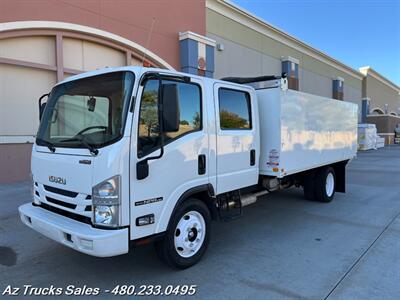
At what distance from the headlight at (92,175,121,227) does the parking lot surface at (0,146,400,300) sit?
87 centimetres

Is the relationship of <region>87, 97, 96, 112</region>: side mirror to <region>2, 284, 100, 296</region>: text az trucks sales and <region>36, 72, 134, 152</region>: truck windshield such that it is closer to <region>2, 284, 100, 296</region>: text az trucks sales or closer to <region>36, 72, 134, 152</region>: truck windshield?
<region>36, 72, 134, 152</region>: truck windshield

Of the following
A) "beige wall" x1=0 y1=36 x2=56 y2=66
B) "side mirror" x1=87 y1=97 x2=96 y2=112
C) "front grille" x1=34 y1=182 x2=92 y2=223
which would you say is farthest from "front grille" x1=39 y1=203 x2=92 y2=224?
"beige wall" x1=0 y1=36 x2=56 y2=66

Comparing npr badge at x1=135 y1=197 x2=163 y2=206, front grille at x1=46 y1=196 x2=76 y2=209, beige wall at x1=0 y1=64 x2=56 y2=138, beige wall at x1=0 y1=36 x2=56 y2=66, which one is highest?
beige wall at x1=0 y1=36 x2=56 y2=66

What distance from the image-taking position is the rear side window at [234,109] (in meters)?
4.62

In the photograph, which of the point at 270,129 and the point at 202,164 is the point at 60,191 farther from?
the point at 270,129

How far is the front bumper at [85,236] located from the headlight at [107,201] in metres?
0.10

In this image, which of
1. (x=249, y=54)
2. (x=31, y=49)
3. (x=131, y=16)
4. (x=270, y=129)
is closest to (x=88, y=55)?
(x=31, y=49)

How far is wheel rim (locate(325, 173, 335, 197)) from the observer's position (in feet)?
25.4

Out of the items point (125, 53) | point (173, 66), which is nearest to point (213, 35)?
point (173, 66)

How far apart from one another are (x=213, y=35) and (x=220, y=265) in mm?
13454

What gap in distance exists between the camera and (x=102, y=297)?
3.51 meters

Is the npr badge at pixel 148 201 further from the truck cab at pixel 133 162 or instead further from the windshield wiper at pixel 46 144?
the windshield wiper at pixel 46 144

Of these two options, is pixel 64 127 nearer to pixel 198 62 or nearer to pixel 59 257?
pixel 59 257

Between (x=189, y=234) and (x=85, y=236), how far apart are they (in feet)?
4.44
